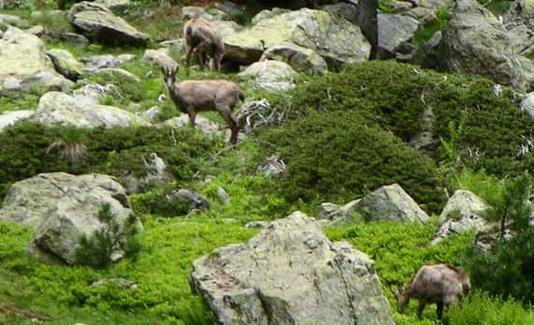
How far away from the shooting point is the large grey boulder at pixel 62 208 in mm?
13133

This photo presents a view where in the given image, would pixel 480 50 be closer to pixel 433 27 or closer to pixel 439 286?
pixel 433 27

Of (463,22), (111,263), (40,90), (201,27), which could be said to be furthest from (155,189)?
(463,22)

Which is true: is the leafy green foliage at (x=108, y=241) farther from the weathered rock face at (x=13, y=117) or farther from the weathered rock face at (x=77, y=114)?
the weathered rock face at (x=13, y=117)

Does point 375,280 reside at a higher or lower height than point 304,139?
higher

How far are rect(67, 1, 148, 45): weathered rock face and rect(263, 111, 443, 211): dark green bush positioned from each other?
372 inches

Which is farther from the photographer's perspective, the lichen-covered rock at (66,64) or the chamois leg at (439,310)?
the lichen-covered rock at (66,64)

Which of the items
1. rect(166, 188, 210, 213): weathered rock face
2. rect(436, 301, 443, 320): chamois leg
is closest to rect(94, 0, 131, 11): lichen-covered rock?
rect(166, 188, 210, 213): weathered rock face

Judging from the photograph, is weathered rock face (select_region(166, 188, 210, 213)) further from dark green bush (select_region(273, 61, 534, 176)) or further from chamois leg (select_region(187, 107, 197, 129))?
dark green bush (select_region(273, 61, 534, 176))

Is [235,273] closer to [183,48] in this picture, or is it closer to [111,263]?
[111,263]

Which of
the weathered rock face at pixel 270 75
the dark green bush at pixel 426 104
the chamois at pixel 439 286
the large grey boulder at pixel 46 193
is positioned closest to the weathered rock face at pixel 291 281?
the chamois at pixel 439 286

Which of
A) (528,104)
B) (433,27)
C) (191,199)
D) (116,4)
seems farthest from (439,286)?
(433,27)

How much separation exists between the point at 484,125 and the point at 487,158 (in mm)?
984

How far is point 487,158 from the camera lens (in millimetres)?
19453

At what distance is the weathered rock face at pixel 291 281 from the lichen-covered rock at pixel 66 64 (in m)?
12.8
